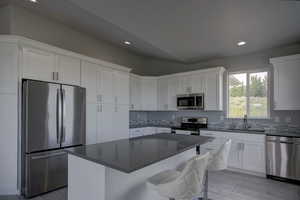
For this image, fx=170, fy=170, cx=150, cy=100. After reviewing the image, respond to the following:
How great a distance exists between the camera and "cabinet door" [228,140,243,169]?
3736 millimetres

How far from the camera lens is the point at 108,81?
4.09 metres

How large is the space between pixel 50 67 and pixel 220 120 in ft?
13.8

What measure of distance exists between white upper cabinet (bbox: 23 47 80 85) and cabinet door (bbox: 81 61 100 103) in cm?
14

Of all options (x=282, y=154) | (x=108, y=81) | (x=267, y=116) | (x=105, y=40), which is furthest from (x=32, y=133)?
(x=267, y=116)

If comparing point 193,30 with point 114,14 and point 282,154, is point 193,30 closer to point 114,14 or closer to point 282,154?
point 114,14

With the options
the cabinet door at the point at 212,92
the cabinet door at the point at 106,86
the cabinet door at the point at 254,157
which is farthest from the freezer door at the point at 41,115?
the cabinet door at the point at 254,157

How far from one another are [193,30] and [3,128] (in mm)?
3585

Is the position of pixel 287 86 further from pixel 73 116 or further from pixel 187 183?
pixel 73 116

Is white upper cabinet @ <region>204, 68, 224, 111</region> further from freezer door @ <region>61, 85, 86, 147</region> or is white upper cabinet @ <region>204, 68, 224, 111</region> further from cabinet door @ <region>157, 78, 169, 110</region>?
freezer door @ <region>61, 85, 86, 147</region>

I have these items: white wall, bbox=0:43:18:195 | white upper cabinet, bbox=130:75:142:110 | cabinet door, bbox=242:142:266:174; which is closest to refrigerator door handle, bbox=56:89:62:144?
white wall, bbox=0:43:18:195

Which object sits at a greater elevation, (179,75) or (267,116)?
(179,75)

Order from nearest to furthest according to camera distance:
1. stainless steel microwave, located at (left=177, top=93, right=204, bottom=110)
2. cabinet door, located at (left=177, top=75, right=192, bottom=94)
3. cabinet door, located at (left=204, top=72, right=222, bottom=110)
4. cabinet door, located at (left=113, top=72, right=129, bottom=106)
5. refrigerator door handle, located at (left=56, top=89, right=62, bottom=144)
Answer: refrigerator door handle, located at (left=56, top=89, right=62, bottom=144), cabinet door, located at (left=113, top=72, right=129, bottom=106), cabinet door, located at (left=204, top=72, right=222, bottom=110), stainless steel microwave, located at (left=177, top=93, right=204, bottom=110), cabinet door, located at (left=177, top=75, right=192, bottom=94)

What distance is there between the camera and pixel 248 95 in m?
4.35

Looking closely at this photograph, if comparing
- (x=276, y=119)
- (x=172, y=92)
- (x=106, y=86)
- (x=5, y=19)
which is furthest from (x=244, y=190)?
(x=5, y=19)
